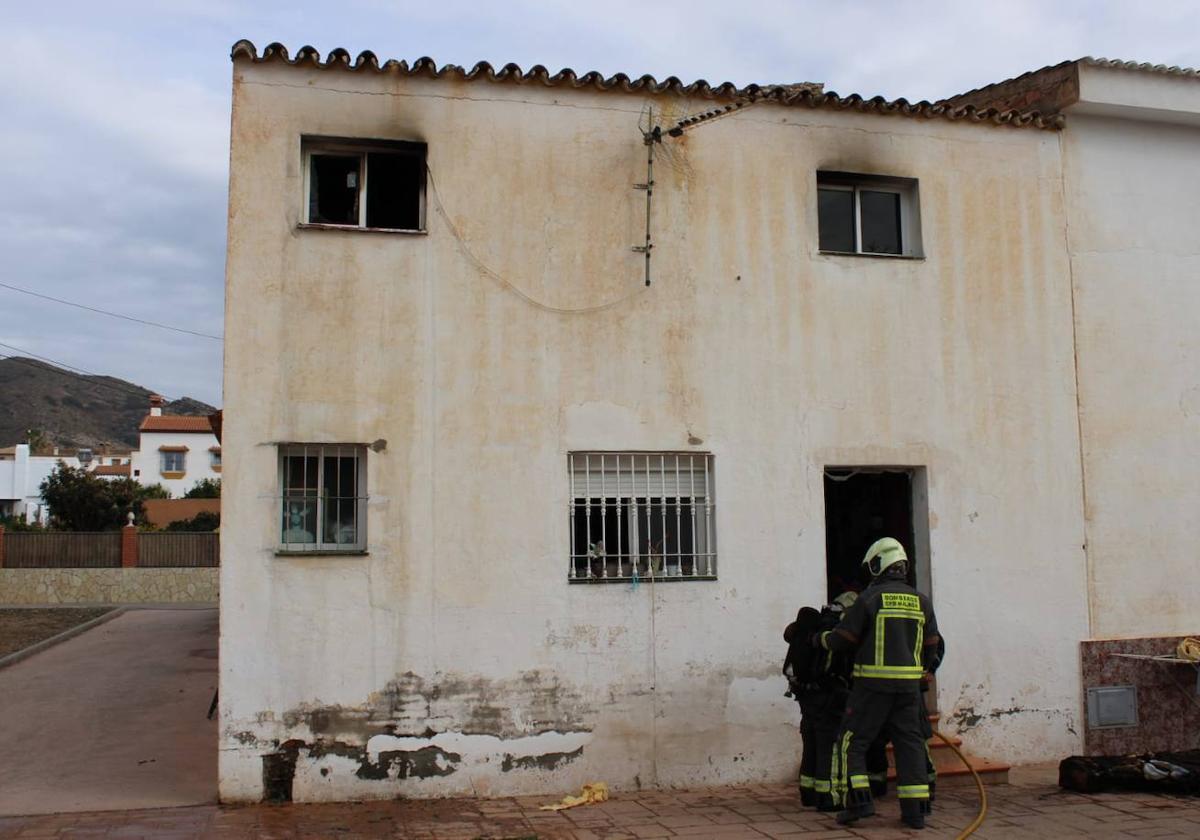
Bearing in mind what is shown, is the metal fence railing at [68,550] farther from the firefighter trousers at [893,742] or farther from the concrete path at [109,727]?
the firefighter trousers at [893,742]

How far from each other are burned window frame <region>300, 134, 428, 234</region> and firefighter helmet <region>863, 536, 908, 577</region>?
161 inches

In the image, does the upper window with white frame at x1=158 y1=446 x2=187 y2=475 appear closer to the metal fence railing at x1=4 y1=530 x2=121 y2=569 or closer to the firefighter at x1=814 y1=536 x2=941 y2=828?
the metal fence railing at x1=4 y1=530 x2=121 y2=569

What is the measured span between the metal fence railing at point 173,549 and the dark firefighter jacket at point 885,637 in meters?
26.4

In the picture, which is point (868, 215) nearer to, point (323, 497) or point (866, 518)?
point (866, 518)

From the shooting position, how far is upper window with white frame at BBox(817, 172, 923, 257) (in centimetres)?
891

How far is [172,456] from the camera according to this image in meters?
68.1

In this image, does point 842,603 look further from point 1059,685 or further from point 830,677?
point 1059,685

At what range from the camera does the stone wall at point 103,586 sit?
2919 centimetres

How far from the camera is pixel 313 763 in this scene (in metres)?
7.32

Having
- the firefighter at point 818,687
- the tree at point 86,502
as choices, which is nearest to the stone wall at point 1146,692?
the firefighter at point 818,687

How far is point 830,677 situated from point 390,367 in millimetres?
3910

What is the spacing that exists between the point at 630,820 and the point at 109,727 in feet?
20.9

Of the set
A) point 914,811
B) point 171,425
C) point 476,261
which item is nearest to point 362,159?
point 476,261

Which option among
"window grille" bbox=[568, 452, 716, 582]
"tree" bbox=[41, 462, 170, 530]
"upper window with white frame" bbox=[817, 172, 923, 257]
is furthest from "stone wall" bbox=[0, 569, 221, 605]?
"upper window with white frame" bbox=[817, 172, 923, 257]
